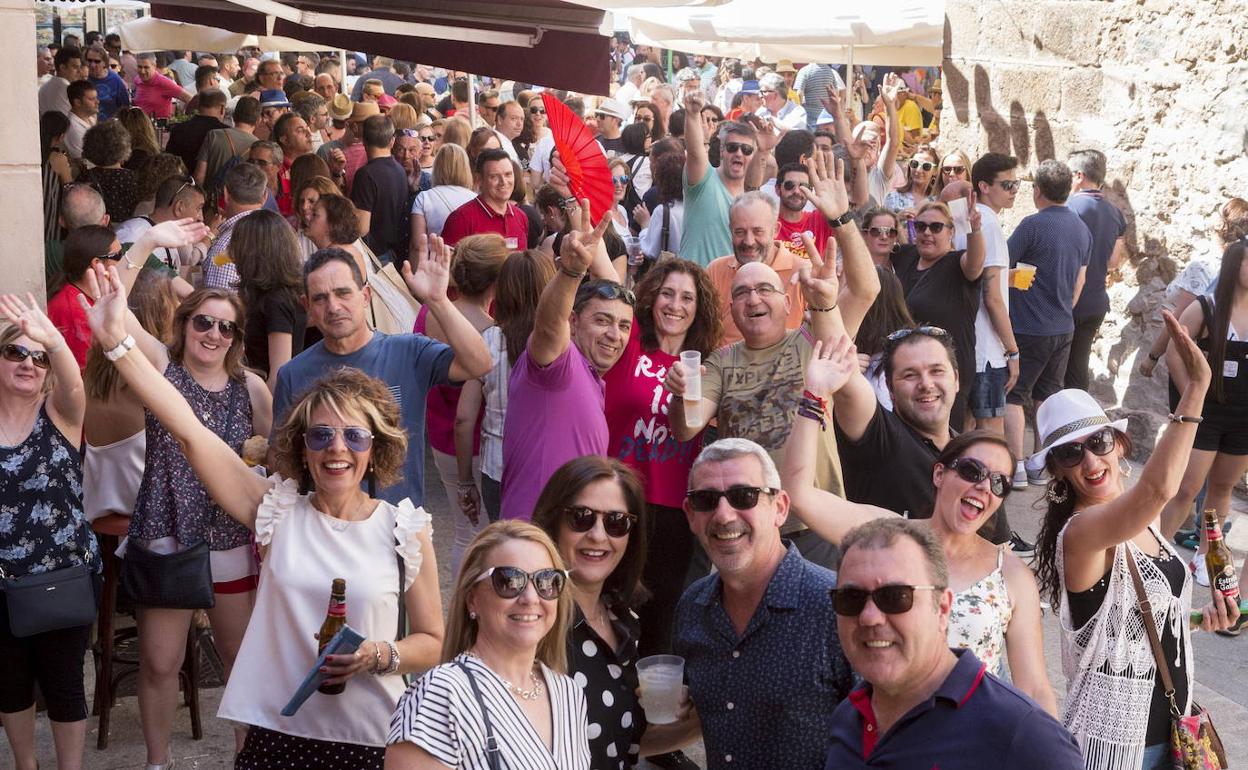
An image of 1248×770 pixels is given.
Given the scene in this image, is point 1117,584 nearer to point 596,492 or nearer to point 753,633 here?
point 753,633

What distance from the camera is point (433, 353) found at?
4.58 metres

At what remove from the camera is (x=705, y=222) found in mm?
7551

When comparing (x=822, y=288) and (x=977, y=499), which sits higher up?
(x=822, y=288)

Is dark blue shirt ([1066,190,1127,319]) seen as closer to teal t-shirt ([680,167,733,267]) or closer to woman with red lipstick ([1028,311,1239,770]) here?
teal t-shirt ([680,167,733,267])

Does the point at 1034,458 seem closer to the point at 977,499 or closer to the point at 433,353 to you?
the point at 977,499

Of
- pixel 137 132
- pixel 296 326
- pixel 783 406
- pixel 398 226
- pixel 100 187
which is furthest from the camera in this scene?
pixel 137 132

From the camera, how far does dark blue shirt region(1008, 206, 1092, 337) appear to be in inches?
334

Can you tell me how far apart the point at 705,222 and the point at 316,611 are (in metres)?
4.54

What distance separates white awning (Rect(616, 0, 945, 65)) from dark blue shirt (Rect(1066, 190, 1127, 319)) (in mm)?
2875

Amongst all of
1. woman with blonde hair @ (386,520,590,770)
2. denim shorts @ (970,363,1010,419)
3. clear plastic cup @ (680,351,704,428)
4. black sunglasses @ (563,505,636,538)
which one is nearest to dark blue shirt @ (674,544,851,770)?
woman with blonde hair @ (386,520,590,770)

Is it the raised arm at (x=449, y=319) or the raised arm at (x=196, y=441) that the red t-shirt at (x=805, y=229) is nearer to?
the raised arm at (x=449, y=319)

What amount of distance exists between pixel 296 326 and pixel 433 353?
1423 mm

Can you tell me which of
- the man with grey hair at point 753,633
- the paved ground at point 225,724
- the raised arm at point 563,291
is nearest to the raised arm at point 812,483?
the man with grey hair at point 753,633

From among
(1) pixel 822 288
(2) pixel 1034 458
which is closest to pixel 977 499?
(2) pixel 1034 458
